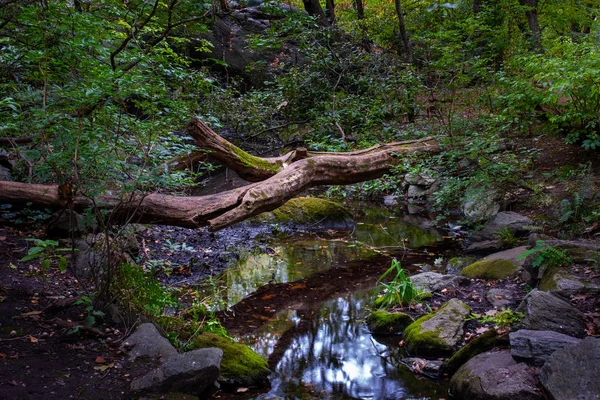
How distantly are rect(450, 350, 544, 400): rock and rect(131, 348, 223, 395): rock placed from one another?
1998 mm

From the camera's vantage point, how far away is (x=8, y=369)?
327 centimetres

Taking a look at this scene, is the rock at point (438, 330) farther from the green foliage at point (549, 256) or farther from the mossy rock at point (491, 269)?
the mossy rock at point (491, 269)

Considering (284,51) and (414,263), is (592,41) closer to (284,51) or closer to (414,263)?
(414,263)

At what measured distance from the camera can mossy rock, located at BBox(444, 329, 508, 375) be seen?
13.6ft

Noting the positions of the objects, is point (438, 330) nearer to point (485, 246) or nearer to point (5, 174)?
point (485, 246)

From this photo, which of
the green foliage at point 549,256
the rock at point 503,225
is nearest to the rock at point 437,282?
the green foliage at point 549,256

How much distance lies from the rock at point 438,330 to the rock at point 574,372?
1260mm

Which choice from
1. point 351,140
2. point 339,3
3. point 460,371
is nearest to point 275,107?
point 351,140

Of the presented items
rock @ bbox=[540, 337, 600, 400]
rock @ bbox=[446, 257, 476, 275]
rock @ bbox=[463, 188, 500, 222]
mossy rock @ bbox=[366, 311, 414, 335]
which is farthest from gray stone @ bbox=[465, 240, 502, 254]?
rock @ bbox=[540, 337, 600, 400]

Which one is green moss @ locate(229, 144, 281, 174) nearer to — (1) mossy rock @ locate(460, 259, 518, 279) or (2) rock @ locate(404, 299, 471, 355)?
(1) mossy rock @ locate(460, 259, 518, 279)

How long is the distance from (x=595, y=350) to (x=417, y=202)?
26.7ft

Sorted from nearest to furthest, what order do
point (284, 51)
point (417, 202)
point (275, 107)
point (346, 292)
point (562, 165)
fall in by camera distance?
1. point (346, 292)
2. point (562, 165)
3. point (417, 202)
4. point (275, 107)
5. point (284, 51)

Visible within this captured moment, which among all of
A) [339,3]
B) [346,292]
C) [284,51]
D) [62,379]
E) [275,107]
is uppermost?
[339,3]

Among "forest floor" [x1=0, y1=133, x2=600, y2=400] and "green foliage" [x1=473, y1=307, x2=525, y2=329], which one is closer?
"forest floor" [x1=0, y1=133, x2=600, y2=400]
